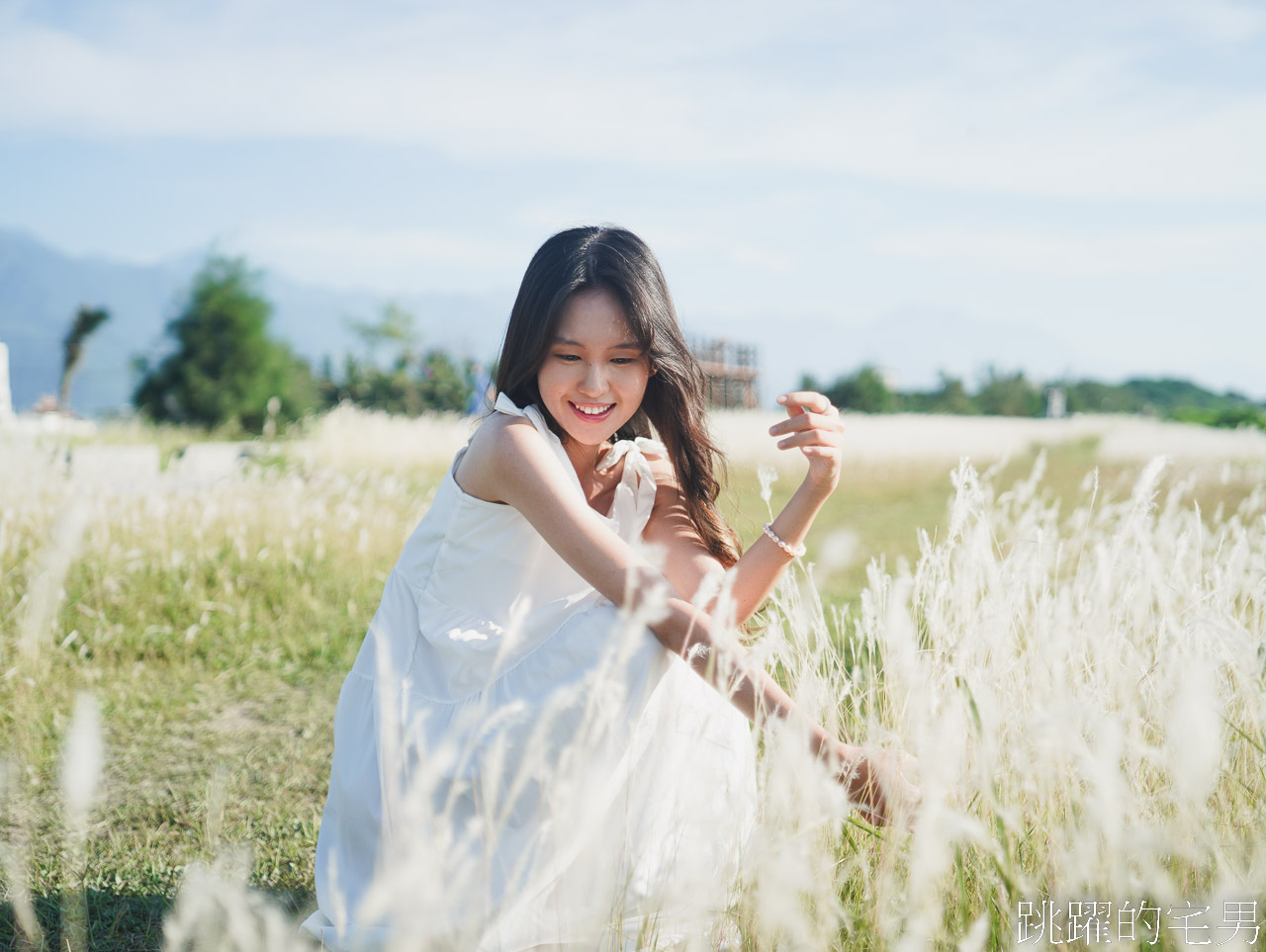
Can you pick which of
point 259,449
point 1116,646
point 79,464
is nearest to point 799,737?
point 1116,646

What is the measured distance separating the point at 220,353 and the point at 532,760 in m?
15.8

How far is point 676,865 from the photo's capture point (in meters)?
1.46

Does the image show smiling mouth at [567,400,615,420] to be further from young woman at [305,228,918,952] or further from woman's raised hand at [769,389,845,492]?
woman's raised hand at [769,389,845,492]

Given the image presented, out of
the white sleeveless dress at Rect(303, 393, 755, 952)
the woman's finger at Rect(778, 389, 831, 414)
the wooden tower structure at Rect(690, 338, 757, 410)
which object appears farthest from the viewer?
the wooden tower structure at Rect(690, 338, 757, 410)

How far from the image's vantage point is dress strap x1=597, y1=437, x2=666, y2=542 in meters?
2.27

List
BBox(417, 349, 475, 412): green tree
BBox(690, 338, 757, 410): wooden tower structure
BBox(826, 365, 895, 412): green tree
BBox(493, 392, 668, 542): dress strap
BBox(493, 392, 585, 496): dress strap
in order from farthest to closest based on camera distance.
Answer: BBox(826, 365, 895, 412): green tree → BBox(690, 338, 757, 410): wooden tower structure → BBox(417, 349, 475, 412): green tree → BBox(493, 392, 668, 542): dress strap → BBox(493, 392, 585, 496): dress strap

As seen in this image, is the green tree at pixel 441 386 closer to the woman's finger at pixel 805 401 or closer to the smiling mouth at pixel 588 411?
the smiling mouth at pixel 588 411

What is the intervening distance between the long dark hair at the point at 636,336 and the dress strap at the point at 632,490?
0.44 feet

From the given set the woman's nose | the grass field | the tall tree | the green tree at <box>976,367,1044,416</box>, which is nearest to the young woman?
the woman's nose

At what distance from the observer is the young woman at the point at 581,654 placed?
143cm

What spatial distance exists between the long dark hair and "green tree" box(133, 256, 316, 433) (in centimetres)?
1417

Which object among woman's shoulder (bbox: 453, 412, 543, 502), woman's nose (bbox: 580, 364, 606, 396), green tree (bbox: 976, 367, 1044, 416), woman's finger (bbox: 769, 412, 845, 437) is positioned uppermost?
green tree (bbox: 976, 367, 1044, 416)

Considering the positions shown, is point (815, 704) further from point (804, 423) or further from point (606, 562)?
point (804, 423)

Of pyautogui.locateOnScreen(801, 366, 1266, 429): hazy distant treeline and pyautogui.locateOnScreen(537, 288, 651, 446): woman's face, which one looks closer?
pyautogui.locateOnScreen(537, 288, 651, 446): woman's face
